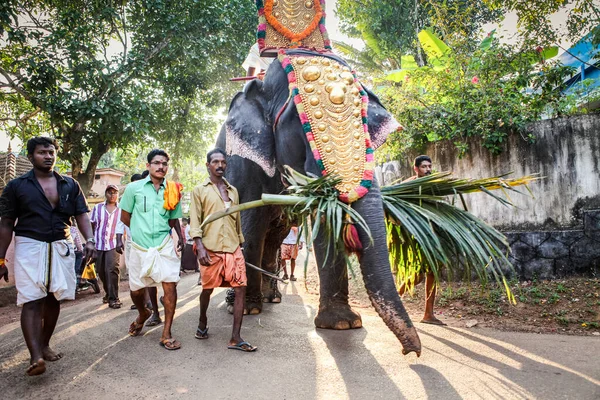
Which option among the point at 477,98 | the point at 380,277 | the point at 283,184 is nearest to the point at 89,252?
the point at 283,184

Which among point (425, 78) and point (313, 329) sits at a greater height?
point (425, 78)

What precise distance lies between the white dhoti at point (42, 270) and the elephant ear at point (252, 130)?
1.82 metres

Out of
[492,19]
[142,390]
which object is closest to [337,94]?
[142,390]

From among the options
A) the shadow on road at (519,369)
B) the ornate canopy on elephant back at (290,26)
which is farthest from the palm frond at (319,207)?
the ornate canopy on elephant back at (290,26)

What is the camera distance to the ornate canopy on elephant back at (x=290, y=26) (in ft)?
15.6

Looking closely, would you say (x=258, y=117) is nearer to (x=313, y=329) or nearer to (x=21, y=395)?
(x=313, y=329)

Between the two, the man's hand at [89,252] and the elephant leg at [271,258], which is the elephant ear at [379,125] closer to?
the elephant leg at [271,258]

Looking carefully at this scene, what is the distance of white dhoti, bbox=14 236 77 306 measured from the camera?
3.47m

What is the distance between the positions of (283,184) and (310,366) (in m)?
1.87

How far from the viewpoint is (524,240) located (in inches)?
253

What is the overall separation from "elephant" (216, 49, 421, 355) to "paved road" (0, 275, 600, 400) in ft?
1.10

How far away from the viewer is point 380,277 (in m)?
3.11

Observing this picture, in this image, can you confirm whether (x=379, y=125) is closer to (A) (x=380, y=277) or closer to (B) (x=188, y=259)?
(A) (x=380, y=277)

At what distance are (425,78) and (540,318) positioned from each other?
207 inches
